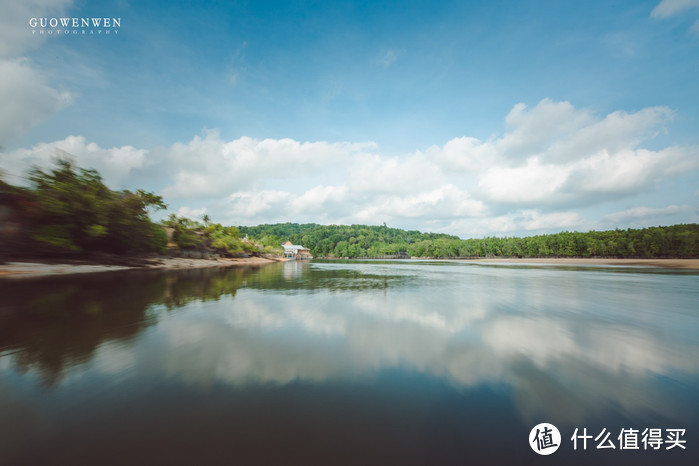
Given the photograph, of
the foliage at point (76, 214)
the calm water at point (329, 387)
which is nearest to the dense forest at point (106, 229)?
the foliage at point (76, 214)

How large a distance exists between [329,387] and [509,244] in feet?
402

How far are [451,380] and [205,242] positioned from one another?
50.0 metres

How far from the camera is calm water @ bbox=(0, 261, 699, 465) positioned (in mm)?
2658

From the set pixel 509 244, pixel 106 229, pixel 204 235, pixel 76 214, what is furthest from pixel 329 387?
pixel 509 244

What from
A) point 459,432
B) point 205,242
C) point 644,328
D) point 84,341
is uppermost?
Answer: point 205,242

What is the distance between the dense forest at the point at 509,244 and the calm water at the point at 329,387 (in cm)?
9492

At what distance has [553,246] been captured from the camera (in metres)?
93.3

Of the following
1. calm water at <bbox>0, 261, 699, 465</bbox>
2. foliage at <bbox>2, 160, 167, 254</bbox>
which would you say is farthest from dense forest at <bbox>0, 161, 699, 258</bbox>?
calm water at <bbox>0, 261, 699, 465</bbox>

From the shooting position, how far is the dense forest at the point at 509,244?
69125 mm

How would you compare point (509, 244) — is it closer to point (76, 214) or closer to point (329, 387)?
point (329, 387)

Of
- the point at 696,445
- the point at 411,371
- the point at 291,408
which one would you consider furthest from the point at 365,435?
the point at 696,445

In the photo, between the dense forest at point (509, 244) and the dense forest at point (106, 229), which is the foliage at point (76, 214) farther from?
the dense forest at point (509, 244)

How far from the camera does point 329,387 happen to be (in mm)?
3990

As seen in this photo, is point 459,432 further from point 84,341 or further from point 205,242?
point 205,242
